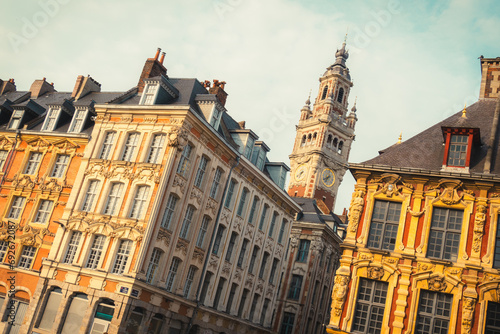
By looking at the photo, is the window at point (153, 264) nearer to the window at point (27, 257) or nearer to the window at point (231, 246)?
the window at point (231, 246)

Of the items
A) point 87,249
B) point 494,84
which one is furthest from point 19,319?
point 494,84

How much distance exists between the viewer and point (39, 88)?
43094 mm

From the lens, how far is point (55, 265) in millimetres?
30156

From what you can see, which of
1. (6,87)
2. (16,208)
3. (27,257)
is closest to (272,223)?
(27,257)

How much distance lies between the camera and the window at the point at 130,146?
31.6 m

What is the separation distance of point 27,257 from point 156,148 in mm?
10605

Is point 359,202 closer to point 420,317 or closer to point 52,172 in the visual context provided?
point 420,317

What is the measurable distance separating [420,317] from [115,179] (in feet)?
58.6

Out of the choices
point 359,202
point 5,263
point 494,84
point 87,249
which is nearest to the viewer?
point 359,202

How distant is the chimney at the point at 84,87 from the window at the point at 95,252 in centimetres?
1352

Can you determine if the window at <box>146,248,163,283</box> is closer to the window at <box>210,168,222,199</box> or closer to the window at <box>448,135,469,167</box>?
the window at <box>210,168,222,199</box>

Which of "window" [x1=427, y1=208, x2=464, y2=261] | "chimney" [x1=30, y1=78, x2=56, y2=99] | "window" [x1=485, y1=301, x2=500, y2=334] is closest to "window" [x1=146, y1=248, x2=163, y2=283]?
"window" [x1=427, y1=208, x2=464, y2=261]

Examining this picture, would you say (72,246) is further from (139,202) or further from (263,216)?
(263,216)

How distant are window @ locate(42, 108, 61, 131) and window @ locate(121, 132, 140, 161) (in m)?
7.26
